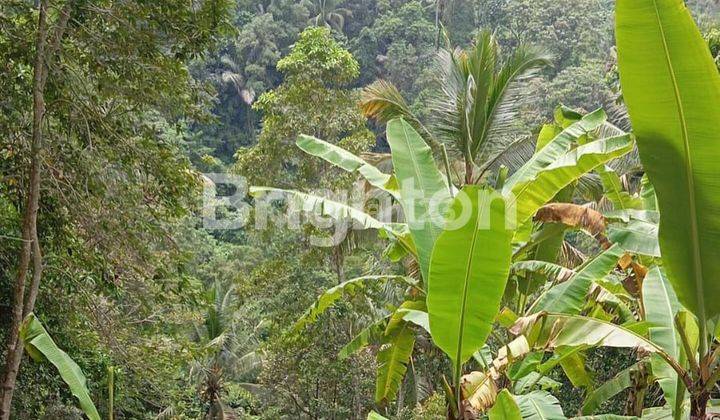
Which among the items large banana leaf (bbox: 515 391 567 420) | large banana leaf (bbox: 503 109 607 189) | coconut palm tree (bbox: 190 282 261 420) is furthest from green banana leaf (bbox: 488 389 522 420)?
coconut palm tree (bbox: 190 282 261 420)

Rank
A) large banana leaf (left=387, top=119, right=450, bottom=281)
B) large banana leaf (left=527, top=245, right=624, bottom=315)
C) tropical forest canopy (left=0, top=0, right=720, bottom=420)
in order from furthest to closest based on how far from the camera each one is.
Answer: large banana leaf (left=527, top=245, right=624, bottom=315)
large banana leaf (left=387, top=119, right=450, bottom=281)
tropical forest canopy (left=0, top=0, right=720, bottom=420)

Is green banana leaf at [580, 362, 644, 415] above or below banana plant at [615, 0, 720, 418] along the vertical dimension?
below

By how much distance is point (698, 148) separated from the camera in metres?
2.90

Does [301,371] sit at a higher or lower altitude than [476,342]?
lower

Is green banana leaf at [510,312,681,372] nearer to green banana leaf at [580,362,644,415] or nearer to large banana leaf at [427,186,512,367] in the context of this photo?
large banana leaf at [427,186,512,367]

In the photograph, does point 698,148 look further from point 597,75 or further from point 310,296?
point 597,75

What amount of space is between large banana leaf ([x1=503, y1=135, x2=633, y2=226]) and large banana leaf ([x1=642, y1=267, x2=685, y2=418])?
73cm

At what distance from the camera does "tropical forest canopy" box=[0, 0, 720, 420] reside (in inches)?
127

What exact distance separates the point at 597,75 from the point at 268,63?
47.0 feet

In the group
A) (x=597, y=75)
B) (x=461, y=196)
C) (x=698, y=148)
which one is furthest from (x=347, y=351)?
(x=597, y=75)

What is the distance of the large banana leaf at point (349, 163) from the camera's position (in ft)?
17.7

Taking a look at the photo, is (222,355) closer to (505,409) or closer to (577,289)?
(577,289)

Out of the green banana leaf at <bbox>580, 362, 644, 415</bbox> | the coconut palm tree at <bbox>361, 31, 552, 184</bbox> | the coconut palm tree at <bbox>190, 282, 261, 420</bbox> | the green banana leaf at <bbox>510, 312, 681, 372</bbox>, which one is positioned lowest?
the coconut palm tree at <bbox>190, 282, 261, 420</bbox>

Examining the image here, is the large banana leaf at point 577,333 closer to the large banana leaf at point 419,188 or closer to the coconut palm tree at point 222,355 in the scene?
the large banana leaf at point 419,188
